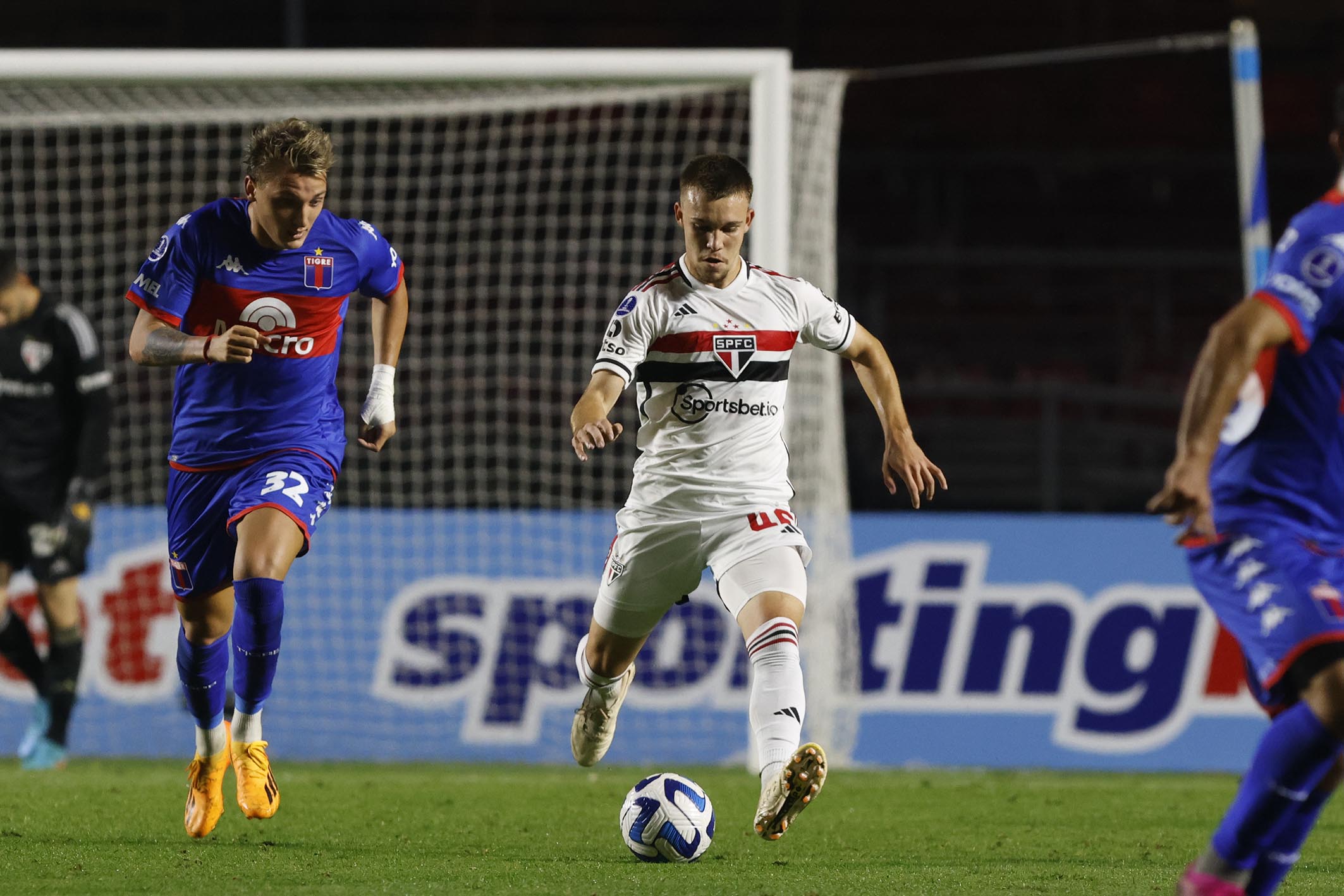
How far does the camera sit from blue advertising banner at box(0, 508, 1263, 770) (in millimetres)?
9508

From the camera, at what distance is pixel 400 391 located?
39.1 ft

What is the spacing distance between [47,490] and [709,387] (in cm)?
489

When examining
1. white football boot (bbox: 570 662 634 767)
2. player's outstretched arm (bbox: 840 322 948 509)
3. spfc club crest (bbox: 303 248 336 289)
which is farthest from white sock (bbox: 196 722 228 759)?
player's outstretched arm (bbox: 840 322 948 509)

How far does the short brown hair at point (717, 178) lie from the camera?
536 cm

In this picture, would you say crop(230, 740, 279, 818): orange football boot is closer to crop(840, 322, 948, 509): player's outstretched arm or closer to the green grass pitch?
the green grass pitch

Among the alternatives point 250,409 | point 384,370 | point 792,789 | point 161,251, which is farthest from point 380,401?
point 792,789

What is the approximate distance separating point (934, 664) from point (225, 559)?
486 cm

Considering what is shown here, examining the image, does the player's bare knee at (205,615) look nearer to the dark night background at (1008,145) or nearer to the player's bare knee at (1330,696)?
the player's bare knee at (1330,696)

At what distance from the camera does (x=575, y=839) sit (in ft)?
19.3

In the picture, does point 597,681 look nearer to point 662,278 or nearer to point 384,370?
point 384,370

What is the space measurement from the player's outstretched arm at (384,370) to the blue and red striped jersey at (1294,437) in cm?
308

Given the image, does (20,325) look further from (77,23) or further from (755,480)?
(77,23)

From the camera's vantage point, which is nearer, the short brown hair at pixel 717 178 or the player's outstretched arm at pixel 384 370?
the short brown hair at pixel 717 178

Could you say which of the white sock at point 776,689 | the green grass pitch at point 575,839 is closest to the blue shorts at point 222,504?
the green grass pitch at point 575,839
